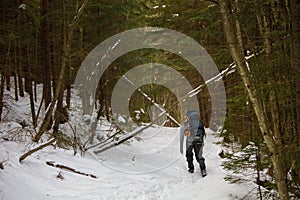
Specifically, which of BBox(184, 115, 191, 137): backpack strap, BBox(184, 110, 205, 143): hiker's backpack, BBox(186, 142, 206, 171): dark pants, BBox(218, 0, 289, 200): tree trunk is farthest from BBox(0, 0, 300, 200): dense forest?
BBox(184, 115, 191, 137): backpack strap

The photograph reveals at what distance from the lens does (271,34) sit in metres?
4.91

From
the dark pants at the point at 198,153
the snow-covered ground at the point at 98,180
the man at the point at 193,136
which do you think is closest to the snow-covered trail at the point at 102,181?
the snow-covered ground at the point at 98,180

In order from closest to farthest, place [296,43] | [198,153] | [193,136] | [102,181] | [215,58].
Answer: [296,43], [102,181], [198,153], [193,136], [215,58]

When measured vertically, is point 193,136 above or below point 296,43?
below

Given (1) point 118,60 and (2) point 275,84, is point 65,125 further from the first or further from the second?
(2) point 275,84

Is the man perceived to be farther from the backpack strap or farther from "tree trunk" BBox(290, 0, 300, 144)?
"tree trunk" BBox(290, 0, 300, 144)

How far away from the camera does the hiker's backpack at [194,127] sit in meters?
9.27

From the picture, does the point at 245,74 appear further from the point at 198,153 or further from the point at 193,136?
the point at 193,136

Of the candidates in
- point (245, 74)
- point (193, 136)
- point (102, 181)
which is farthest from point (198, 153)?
point (245, 74)

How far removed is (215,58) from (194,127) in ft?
11.4

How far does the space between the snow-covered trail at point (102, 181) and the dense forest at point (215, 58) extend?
593 millimetres

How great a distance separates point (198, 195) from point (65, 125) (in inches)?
326

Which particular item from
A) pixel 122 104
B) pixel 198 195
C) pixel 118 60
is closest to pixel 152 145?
pixel 122 104

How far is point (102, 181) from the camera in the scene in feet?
25.4
